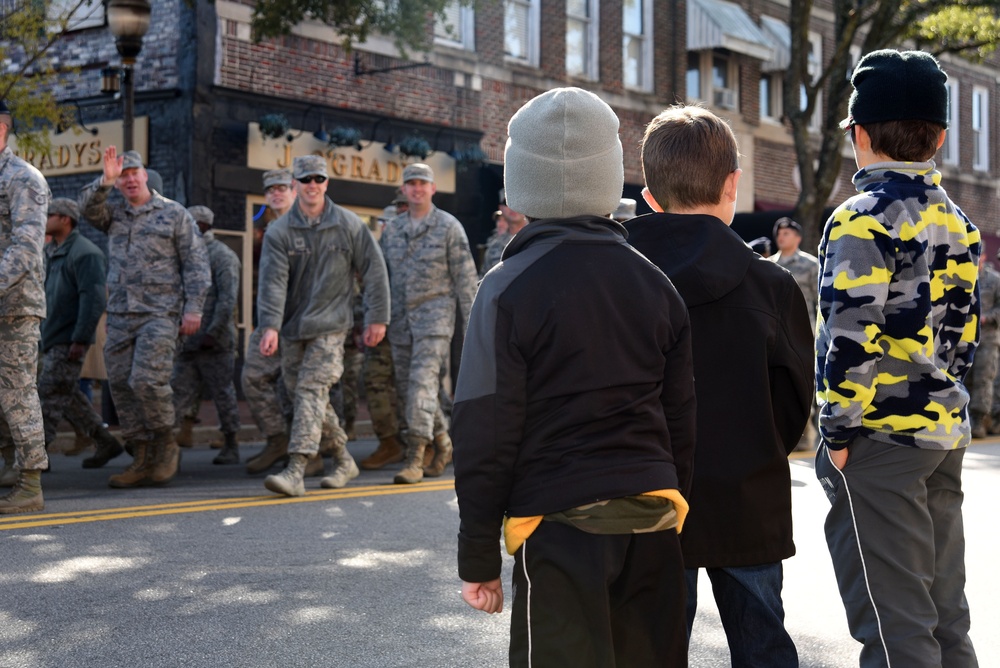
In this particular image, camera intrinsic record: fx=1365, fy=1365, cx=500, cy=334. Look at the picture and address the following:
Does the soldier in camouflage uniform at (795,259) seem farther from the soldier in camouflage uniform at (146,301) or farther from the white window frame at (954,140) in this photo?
the white window frame at (954,140)

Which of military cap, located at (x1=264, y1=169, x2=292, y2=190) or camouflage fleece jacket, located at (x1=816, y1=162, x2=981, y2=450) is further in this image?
military cap, located at (x1=264, y1=169, x2=292, y2=190)

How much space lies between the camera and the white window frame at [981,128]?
114 feet

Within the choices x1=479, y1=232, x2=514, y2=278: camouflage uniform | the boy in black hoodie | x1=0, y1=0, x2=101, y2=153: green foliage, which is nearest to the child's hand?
the boy in black hoodie

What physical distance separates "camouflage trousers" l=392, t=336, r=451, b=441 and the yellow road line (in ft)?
1.46

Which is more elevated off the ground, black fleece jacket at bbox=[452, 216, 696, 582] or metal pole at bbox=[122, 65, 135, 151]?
metal pole at bbox=[122, 65, 135, 151]

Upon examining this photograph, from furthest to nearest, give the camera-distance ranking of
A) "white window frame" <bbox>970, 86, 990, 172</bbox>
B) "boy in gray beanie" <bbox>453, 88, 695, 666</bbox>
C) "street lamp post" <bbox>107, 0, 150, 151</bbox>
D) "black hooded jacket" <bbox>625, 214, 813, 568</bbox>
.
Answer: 1. "white window frame" <bbox>970, 86, 990, 172</bbox>
2. "street lamp post" <bbox>107, 0, 150, 151</bbox>
3. "black hooded jacket" <bbox>625, 214, 813, 568</bbox>
4. "boy in gray beanie" <bbox>453, 88, 695, 666</bbox>

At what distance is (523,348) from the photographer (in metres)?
2.94

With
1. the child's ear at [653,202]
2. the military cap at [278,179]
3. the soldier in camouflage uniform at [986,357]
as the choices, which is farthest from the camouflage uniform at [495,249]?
the child's ear at [653,202]

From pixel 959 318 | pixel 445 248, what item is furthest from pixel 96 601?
pixel 445 248

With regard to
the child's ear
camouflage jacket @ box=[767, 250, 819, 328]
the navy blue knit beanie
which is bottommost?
the child's ear

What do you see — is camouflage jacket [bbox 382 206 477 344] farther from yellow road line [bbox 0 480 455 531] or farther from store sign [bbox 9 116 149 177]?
store sign [bbox 9 116 149 177]

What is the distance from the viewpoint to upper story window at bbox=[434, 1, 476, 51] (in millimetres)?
20906

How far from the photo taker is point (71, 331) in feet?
35.7

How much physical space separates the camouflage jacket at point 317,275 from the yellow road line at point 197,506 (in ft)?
3.59
